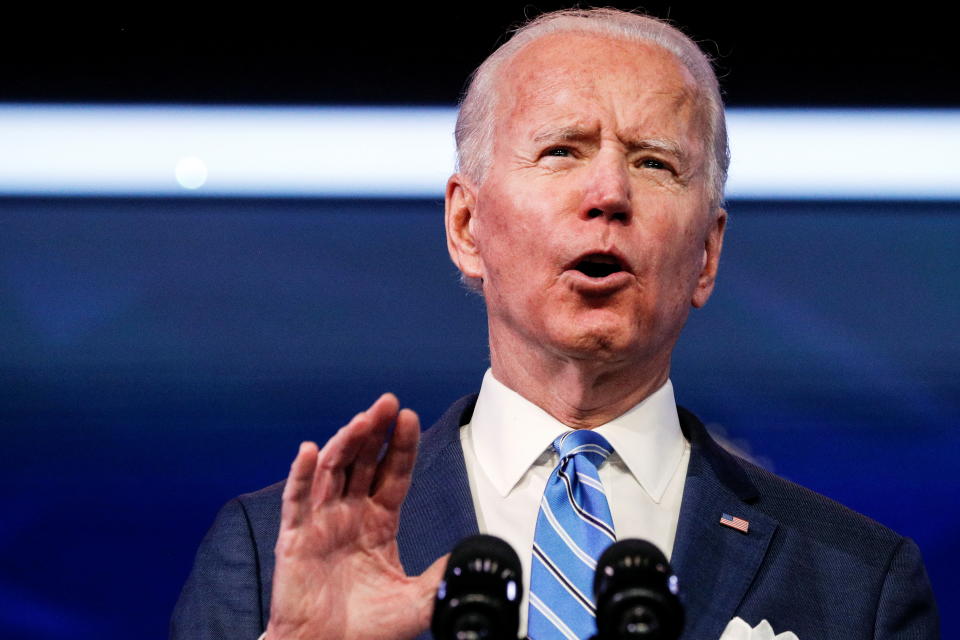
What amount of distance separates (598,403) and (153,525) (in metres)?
1.17

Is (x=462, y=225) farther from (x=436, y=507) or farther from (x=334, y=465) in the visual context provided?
(x=334, y=465)

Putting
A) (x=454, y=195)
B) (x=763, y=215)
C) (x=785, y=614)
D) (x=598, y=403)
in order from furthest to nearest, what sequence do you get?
1. (x=763, y=215)
2. (x=454, y=195)
3. (x=598, y=403)
4. (x=785, y=614)

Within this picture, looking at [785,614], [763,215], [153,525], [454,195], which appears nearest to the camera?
[785,614]

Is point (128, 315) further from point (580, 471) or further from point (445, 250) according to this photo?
point (580, 471)

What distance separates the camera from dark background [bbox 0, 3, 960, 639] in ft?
9.08

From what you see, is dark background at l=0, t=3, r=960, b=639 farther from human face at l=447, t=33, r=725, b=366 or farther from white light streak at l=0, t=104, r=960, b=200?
human face at l=447, t=33, r=725, b=366

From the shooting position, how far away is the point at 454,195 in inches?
89.7

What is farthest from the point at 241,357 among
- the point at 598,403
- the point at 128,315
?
the point at 598,403

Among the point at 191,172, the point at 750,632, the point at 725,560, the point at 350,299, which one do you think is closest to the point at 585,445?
the point at 725,560

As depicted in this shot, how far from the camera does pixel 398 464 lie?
1.58 metres

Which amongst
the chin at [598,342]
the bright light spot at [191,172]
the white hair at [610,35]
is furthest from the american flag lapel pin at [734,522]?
the bright light spot at [191,172]

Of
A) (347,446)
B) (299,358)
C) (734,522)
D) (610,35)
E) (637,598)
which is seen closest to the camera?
(637,598)

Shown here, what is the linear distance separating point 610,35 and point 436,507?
0.91 metres

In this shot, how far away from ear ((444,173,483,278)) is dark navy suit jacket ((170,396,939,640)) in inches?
13.6
